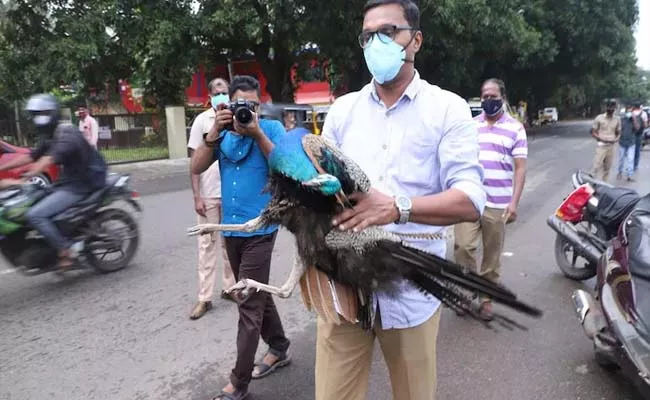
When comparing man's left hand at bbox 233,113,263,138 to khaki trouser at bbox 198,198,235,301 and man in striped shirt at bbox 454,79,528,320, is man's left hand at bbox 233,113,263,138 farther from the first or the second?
man in striped shirt at bbox 454,79,528,320

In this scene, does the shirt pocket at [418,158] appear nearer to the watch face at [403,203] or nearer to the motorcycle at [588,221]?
the watch face at [403,203]

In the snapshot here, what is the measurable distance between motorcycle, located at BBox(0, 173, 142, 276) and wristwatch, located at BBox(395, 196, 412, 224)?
419cm

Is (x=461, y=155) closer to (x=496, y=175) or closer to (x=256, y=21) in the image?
(x=496, y=175)

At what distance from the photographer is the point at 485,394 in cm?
297

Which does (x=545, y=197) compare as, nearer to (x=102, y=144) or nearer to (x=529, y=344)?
(x=529, y=344)

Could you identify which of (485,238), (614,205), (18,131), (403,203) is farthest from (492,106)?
(18,131)

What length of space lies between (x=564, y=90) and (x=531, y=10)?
21.1 metres

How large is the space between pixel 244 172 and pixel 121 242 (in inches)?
112

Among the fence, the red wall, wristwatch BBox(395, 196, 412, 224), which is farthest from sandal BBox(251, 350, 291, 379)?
the red wall

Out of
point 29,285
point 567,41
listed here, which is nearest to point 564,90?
point 567,41

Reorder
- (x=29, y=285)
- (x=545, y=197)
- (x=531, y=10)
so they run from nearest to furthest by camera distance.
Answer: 1. (x=29, y=285)
2. (x=545, y=197)
3. (x=531, y=10)

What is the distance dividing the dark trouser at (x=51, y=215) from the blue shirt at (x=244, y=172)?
2510 mm

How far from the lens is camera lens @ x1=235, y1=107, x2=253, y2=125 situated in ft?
7.95

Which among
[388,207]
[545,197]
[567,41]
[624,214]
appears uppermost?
[567,41]
